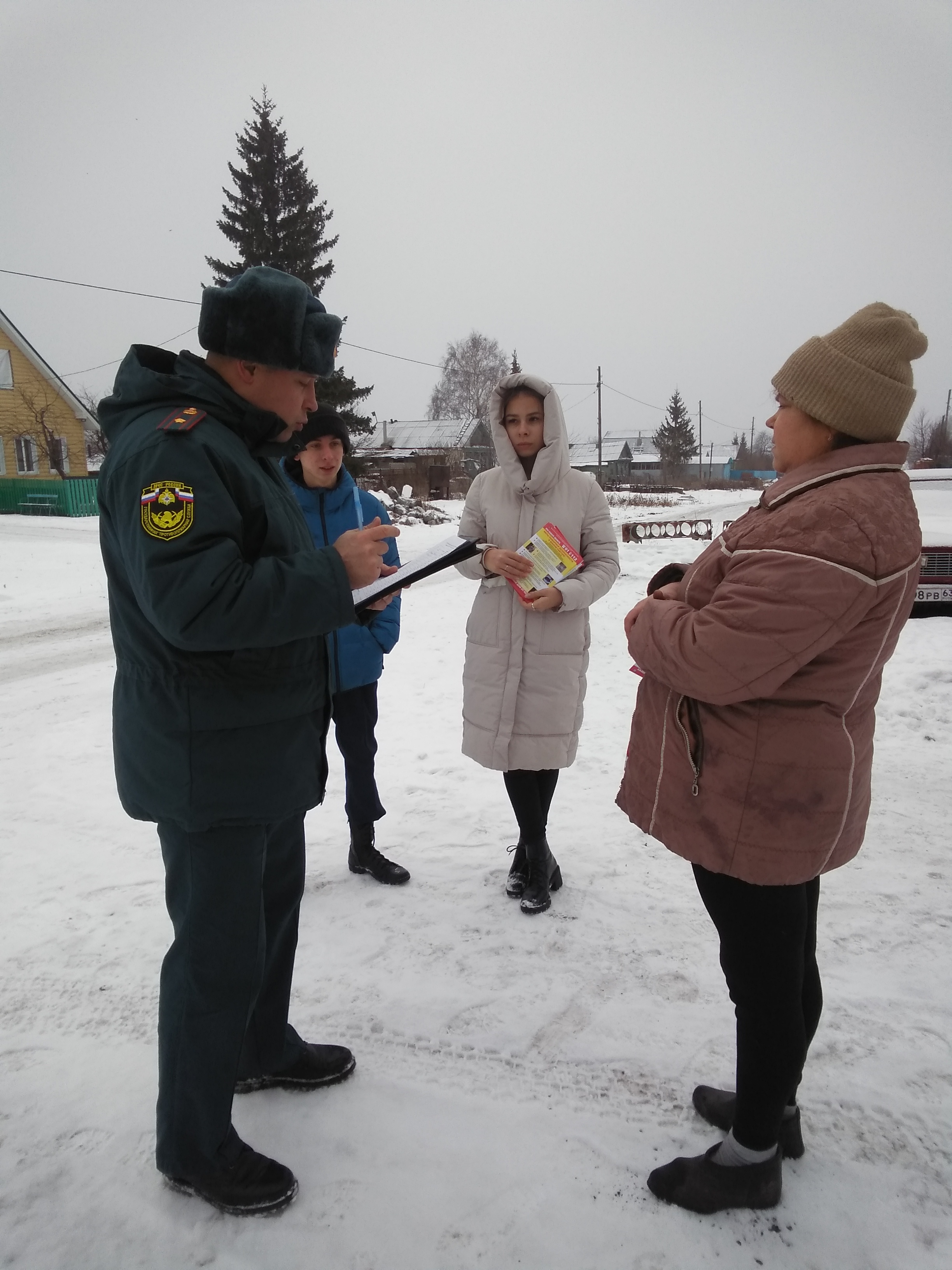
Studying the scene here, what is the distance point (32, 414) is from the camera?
81.8 feet

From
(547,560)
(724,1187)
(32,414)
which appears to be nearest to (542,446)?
(547,560)

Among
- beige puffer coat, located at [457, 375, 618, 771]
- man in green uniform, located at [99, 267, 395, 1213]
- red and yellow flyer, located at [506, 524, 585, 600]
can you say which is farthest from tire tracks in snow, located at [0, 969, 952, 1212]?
red and yellow flyer, located at [506, 524, 585, 600]

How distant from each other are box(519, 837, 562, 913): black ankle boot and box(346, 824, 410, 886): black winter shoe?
569 mm

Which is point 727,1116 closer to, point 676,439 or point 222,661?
point 222,661

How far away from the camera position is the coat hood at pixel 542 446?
3.11 meters

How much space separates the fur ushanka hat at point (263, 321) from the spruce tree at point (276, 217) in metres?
21.0

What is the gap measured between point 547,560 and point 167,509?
1.75 metres

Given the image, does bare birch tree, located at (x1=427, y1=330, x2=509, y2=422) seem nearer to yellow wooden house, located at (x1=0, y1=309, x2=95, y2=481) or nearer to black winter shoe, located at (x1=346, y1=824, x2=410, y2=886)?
yellow wooden house, located at (x1=0, y1=309, x2=95, y2=481)

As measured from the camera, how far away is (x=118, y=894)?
319 cm

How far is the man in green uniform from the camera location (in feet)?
5.07

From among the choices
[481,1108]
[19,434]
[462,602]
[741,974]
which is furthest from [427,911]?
[19,434]

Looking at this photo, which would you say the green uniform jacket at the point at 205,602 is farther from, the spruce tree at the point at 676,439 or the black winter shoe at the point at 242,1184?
the spruce tree at the point at 676,439

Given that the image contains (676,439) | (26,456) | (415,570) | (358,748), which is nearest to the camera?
(415,570)

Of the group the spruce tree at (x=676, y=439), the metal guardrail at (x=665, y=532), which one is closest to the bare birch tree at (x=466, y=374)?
the spruce tree at (x=676, y=439)
